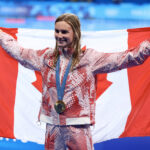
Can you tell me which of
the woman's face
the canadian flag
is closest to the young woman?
the woman's face

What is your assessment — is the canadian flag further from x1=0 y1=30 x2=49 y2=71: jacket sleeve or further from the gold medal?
the gold medal

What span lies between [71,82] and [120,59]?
0.36 meters

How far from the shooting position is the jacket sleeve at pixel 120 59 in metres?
2.13

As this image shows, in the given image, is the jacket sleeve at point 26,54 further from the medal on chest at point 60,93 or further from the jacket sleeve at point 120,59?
the jacket sleeve at point 120,59

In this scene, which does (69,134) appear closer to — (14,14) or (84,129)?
(84,129)

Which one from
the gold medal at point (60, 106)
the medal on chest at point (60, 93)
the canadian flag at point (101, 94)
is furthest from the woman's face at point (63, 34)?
the canadian flag at point (101, 94)

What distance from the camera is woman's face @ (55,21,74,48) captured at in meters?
2.16

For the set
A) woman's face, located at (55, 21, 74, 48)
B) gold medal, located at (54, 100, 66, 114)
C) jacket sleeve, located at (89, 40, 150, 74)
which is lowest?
Result: gold medal, located at (54, 100, 66, 114)

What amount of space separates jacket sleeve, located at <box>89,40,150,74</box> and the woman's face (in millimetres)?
185

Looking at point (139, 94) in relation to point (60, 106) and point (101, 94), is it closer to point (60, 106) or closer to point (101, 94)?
point (101, 94)

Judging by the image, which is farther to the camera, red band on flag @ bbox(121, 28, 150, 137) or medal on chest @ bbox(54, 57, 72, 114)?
red band on flag @ bbox(121, 28, 150, 137)

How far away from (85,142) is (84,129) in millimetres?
87

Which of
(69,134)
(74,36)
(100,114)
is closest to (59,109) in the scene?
(69,134)

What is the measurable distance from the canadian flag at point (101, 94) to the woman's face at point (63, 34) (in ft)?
3.41
